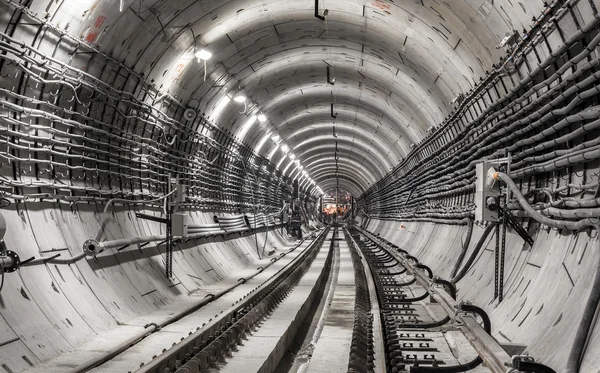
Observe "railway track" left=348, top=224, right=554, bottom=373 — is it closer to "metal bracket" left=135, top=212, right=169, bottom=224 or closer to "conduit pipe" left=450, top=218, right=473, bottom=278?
"conduit pipe" left=450, top=218, right=473, bottom=278

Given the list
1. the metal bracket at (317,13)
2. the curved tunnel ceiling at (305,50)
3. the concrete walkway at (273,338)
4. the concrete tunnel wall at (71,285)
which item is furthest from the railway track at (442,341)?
the metal bracket at (317,13)

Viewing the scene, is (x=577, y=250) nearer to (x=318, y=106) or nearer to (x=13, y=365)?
(x=13, y=365)

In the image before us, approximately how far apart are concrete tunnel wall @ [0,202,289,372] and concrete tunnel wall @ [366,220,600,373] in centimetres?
462

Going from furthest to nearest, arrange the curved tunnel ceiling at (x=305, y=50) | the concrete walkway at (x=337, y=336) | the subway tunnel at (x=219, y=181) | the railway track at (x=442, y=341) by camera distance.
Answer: the curved tunnel ceiling at (x=305, y=50) < the concrete walkway at (x=337, y=336) < the subway tunnel at (x=219, y=181) < the railway track at (x=442, y=341)

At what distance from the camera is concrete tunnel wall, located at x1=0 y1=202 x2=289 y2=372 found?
246 inches

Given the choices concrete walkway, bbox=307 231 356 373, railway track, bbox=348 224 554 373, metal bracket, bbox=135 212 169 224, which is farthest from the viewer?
metal bracket, bbox=135 212 169 224

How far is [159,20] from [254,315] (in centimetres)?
455

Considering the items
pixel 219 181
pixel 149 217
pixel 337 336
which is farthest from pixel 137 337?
pixel 219 181

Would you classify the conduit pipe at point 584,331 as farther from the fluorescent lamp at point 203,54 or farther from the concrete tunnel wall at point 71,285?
the fluorescent lamp at point 203,54

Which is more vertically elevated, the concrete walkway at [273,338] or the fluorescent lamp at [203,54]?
the fluorescent lamp at [203,54]

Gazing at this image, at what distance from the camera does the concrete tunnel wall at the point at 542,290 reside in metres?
5.27

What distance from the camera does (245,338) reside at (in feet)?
25.1

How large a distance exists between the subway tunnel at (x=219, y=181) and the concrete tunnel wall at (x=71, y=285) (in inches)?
1.2

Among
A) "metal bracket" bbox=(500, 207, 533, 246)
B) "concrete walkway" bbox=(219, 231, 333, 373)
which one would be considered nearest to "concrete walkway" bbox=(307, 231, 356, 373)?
"concrete walkway" bbox=(219, 231, 333, 373)
